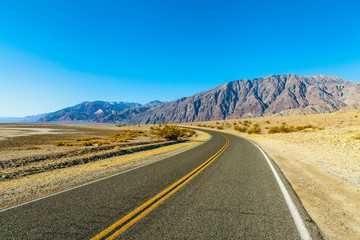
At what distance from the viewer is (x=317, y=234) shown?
10.3 ft

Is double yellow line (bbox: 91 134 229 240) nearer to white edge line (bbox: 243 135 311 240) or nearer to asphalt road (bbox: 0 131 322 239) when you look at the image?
asphalt road (bbox: 0 131 322 239)

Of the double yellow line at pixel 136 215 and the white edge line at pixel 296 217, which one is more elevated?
the white edge line at pixel 296 217

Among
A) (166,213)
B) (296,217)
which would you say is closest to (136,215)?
(166,213)

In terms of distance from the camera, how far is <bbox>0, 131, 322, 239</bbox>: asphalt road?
3143mm

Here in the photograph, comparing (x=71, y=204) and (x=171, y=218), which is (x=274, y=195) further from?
(x=71, y=204)

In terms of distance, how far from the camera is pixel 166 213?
3.81 metres

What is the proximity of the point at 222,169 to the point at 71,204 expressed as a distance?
5884 millimetres

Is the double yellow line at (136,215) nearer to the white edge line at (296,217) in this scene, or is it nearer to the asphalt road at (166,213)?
the asphalt road at (166,213)

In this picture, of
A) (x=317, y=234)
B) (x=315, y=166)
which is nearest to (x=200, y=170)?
(x=317, y=234)

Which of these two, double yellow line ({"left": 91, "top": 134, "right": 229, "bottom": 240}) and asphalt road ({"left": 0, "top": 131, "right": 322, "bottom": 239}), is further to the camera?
asphalt road ({"left": 0, "top": 131, "right": 322, "bottom": 239})

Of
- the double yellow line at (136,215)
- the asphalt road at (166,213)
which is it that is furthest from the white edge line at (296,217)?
the double yellow line at (136,215)

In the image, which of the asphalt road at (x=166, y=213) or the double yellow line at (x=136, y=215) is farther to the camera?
the asphalt road at (x=166, y=213)

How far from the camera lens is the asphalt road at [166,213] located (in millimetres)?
3143

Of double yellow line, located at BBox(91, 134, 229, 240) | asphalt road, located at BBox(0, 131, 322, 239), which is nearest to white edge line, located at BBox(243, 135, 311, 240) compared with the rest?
asphalt road, located at BBox(0, 131, 322, 239)
